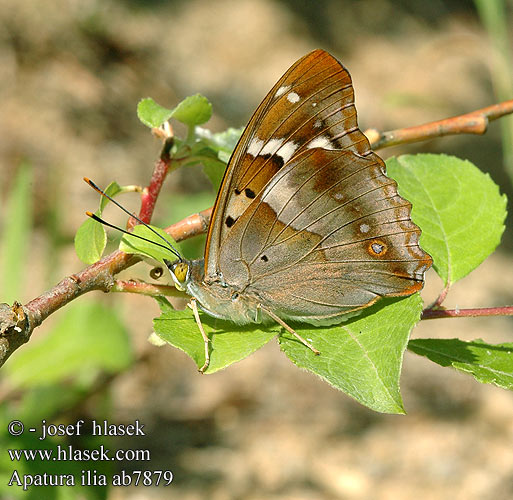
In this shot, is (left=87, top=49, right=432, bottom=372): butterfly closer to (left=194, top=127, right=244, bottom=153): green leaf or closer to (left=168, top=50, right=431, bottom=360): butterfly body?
(left=168, top=50, right=431, bottom=360): butterfly body

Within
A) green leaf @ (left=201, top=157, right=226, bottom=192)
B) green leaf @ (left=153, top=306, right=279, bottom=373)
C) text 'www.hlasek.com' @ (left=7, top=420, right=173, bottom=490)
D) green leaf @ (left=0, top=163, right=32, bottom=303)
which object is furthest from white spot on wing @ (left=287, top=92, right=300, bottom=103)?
green leaf @ (left=0, top=163, right=32, bottom=303)

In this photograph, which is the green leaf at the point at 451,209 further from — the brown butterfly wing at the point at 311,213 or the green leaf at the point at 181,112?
the green leaf at the point at 181,112

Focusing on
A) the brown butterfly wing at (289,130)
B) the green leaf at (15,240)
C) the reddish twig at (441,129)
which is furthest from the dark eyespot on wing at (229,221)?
the green leaf at (15,240)

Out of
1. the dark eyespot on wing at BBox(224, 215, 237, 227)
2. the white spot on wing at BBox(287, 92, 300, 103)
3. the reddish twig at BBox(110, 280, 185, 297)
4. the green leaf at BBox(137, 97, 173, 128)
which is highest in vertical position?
the green leaf at BBox(137, 97, 173, 128)

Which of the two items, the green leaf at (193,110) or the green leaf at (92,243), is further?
the green leaf at (193,110)

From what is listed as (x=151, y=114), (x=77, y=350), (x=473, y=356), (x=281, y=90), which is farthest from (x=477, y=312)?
(x=77, y=350)

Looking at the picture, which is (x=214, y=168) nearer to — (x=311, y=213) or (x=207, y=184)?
(x=311, y=213)
